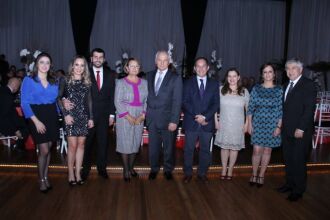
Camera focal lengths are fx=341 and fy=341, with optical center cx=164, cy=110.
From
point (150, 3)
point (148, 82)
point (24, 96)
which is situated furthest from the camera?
point (150, 3)

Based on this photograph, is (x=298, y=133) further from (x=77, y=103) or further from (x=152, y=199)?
(x=77, y=103)

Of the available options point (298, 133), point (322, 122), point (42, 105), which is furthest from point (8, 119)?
point (322, 122)

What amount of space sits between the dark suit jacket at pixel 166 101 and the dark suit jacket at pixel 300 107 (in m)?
1.18

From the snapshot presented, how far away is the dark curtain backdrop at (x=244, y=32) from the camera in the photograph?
10812 millimetres

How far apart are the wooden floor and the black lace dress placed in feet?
2.19

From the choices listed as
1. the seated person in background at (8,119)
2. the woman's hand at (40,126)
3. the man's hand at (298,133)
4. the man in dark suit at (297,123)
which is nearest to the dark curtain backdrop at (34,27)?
the seated person in background at (8,119)

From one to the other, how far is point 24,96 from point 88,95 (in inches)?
25.6

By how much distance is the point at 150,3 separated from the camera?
1051cm

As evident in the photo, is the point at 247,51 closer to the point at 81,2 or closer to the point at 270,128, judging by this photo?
the point at 81,2

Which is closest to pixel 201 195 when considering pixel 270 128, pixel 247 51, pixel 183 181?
pixel 183 181

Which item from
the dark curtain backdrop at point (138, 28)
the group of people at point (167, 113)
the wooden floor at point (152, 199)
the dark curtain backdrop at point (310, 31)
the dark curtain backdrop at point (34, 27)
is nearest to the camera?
the wooden floor at point (152, 199)

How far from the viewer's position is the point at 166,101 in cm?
392

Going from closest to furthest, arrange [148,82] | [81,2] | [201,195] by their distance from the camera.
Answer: [201,195], [148,82], [81,2]

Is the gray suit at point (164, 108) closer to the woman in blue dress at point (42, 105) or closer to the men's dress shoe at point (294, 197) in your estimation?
the woman in blue dress at point (42, 105)
